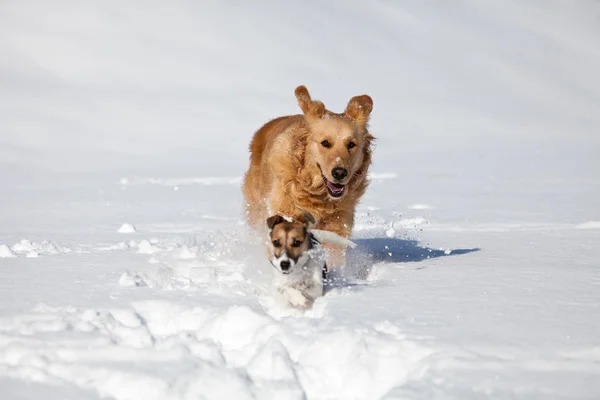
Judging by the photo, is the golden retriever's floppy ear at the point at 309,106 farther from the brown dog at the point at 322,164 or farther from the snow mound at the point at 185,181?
the snow mound at the point at 185,181

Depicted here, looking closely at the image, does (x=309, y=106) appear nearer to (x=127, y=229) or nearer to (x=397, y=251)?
(x=397, y=251)

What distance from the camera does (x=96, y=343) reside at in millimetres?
4074

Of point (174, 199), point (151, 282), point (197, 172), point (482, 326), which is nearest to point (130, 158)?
point (197, 172)

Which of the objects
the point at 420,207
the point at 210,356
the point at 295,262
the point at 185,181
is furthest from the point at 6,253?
the point at 185,181

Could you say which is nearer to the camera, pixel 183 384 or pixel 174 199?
pixel 183 384

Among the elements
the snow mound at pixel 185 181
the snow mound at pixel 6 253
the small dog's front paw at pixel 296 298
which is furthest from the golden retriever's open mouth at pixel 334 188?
the snow mound at pixel 185 181

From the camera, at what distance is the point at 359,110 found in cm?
677

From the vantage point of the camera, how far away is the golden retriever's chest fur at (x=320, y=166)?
6.37 meters

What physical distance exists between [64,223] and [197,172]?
40.1ft

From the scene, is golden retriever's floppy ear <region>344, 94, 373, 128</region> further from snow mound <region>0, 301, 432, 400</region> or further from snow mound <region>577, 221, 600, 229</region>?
snow mound <region>577, 221, 600, 229</region>

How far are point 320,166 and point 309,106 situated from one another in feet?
2.01

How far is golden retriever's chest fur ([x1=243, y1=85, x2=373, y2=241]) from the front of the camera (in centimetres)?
637

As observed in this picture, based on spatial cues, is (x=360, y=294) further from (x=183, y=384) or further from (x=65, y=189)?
(x=65, y=189)

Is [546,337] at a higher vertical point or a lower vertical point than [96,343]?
higher
